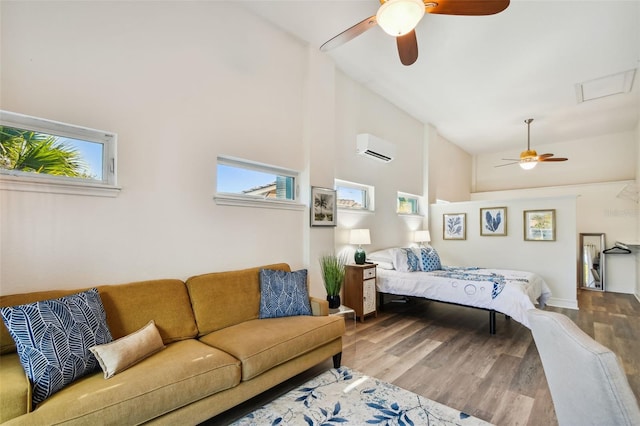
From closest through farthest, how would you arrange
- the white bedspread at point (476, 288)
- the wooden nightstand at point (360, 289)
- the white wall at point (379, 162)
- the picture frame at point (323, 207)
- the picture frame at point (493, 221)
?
1. the white bedspread at point (476, 288)
2. the picture frame at point (323, 207)
3. the wooden nightstand at point (360, 289)
4. the white wall at point (379, 162)
5. the picture frame at point (493, 221)

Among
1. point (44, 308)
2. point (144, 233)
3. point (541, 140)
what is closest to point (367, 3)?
point (144, 233)

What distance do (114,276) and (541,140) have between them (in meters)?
8.58

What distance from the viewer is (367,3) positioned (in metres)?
2.87

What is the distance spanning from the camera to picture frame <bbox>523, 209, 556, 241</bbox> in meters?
5.02

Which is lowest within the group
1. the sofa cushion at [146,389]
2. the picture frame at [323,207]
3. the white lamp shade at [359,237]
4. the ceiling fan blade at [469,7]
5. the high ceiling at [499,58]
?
the sofa cushion at [146,389]

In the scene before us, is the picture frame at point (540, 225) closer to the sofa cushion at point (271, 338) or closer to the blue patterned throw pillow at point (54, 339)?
the sofa cushion at point (271, 338)

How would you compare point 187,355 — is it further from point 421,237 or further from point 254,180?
point 421,237

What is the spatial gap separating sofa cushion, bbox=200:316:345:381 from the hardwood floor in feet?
1.28

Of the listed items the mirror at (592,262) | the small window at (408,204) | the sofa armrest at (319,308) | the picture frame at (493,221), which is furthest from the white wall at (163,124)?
the mirror at (592,262)

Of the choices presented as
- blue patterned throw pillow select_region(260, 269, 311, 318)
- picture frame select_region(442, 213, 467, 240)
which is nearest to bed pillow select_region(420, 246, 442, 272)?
picture frame select_region(442, 213, 467, 240)

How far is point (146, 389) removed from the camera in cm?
150

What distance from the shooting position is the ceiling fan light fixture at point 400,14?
1833 mm

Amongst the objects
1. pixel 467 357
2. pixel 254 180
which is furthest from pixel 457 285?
pixel 254 180

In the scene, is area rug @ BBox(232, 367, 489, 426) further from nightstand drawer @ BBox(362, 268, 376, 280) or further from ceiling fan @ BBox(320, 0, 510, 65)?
ceiling fan @ BBox(320, 0, 510, 65)
